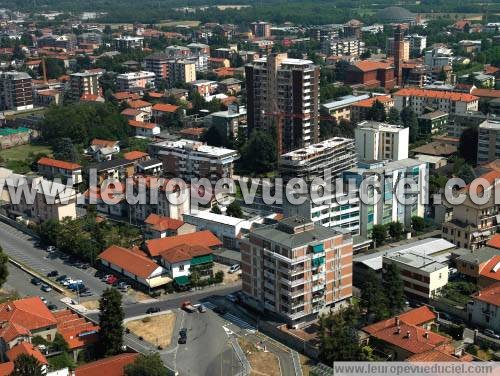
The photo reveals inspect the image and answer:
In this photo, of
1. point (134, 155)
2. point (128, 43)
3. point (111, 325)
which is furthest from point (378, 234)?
point (128, 43)

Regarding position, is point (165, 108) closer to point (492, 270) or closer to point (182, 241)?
point (182, 241)

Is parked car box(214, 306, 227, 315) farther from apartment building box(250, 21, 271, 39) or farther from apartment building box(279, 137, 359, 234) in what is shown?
apartment building box(250, 21, 271, 39)

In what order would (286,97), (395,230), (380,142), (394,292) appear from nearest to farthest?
(394,292)
(395,230)
(380,142)
(286,97)

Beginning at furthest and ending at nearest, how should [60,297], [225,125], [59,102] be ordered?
[59,102], [225,125], [60,297]

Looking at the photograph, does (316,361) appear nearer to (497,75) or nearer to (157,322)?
(157,322)

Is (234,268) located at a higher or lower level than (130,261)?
lower

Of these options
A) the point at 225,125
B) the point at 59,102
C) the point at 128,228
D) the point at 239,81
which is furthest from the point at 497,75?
the point at 128,228
